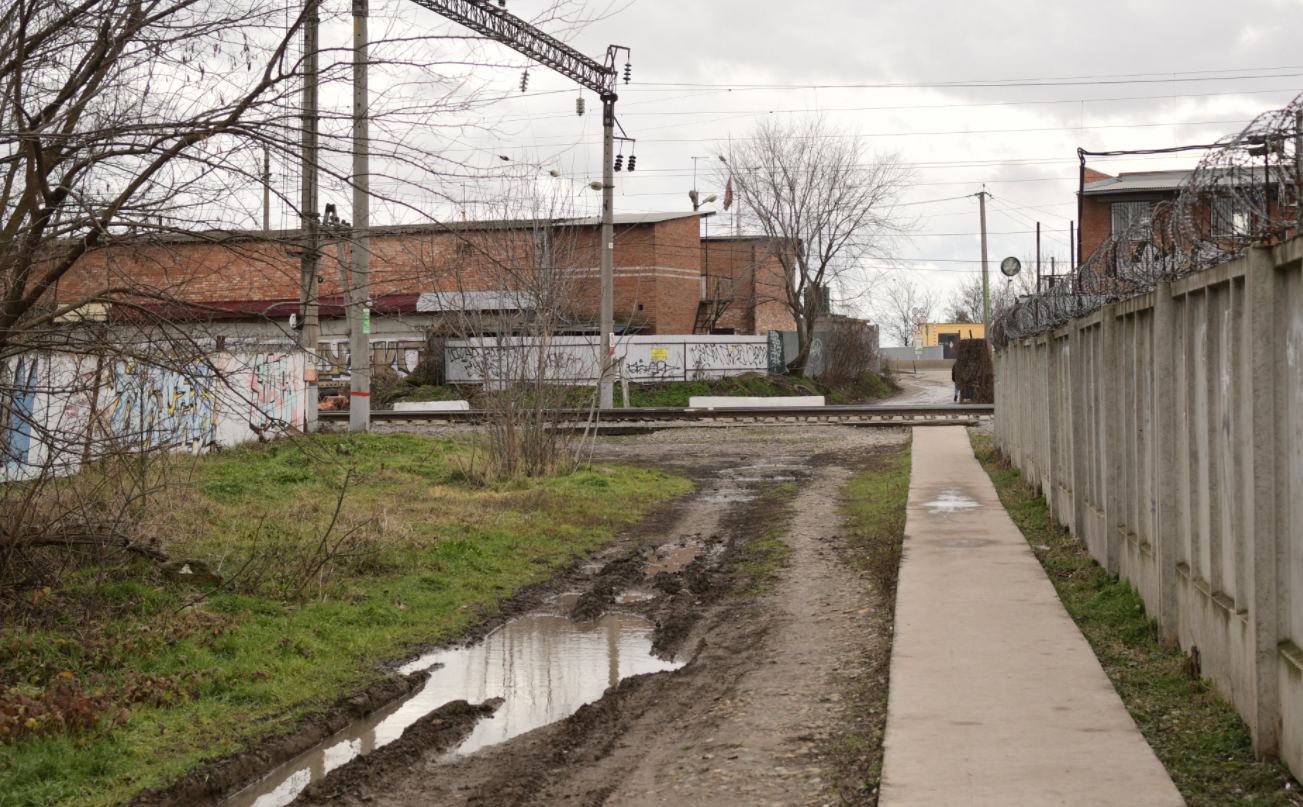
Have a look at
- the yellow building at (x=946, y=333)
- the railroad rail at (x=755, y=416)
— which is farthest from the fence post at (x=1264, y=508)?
the yellow building at (x=946, y=333)

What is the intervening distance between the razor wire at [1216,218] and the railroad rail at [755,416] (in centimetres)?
2051

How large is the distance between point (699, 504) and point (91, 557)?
29.9ft

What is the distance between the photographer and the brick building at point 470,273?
19.8ft

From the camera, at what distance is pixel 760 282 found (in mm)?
51000

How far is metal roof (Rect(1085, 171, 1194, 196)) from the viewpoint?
4594cm

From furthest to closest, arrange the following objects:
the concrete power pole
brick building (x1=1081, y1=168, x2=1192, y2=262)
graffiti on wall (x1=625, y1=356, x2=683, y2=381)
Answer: brick building (x1=1081, y1=168, x2=1192, y2=262)
graffiti on wall (x1=625, y1=356, x2=683, y2=381)
the concrete power pole

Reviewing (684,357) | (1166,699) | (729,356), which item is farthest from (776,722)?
(729,356)

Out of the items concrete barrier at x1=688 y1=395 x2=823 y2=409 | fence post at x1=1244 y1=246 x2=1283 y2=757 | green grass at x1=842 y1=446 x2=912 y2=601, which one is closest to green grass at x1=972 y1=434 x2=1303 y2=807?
fence post at x1=1244 y1=246 x2=1283 y2=757

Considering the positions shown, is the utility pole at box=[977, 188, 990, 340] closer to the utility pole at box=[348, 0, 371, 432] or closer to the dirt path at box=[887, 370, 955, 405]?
the dirt path at box=[887, 370, 955, 405]

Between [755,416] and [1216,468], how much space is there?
2495 centimetres

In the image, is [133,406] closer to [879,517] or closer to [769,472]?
[769,472]

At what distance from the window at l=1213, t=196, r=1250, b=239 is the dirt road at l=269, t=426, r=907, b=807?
3062 millimetres

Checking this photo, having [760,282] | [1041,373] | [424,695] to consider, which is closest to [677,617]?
[424,695]

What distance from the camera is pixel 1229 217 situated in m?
5.15
